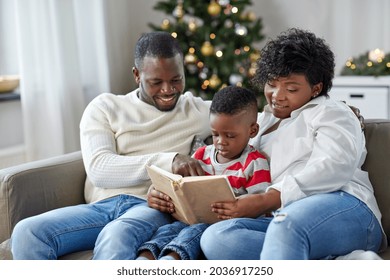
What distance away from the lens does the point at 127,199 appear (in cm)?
198

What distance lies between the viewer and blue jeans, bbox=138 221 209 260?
1.63m

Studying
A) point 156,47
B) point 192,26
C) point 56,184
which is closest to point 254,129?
point 156,47

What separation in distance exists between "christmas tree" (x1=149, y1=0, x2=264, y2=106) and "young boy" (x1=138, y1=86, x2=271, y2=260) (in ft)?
6.75

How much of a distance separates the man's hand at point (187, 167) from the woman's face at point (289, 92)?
0.27 meters

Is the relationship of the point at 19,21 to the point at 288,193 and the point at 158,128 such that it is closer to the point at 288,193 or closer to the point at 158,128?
the point at 158,128

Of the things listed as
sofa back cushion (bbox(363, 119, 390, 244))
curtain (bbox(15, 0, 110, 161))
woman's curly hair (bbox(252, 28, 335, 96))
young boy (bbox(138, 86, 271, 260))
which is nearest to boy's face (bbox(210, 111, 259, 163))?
young boy (bbox(138, 86, 271, 260))

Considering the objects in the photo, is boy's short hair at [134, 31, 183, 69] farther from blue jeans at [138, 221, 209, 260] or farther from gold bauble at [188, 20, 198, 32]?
gold bauble at [188, 20, 198, 32]

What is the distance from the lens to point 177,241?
65.1 inches

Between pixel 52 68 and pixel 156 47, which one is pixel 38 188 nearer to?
pixel 156 47

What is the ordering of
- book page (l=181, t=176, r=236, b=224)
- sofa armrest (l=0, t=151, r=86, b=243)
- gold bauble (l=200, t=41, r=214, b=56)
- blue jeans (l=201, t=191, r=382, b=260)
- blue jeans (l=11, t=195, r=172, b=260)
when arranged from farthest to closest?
gold bauble (l=200, t=41, r=214, b=56)
sofa armrest (l=0, t=151, r=86, b=243)
blue jeans (l=11, t=195, r=172, b=260)
book page (l=181, t=176, r=236, b=224)
blue jeans (l=201, t=191, r=382, b=260)
